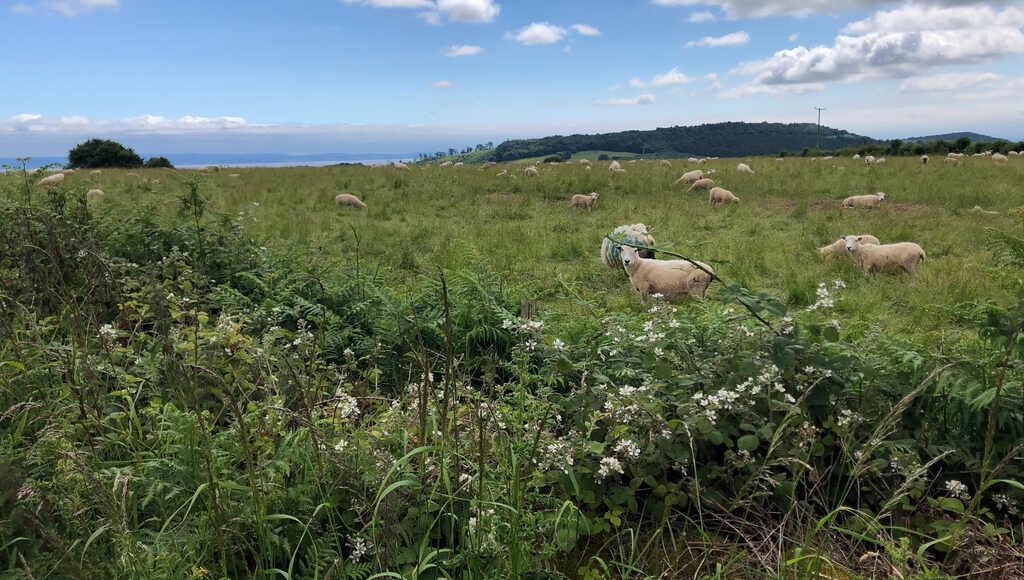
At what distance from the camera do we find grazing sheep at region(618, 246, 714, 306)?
654 centimetres

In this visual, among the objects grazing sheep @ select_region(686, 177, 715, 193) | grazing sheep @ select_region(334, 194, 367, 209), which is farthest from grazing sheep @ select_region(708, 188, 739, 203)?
grazing sheep @ select_region(334, 194, 367, 209)

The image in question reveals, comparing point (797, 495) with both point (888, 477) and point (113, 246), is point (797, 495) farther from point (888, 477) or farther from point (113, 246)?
point (113, 246)

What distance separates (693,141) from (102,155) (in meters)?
78.6

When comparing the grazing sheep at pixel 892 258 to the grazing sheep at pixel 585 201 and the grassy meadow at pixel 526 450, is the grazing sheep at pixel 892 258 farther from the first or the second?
the grazing sheep at pixel 585 201

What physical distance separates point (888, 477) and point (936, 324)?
14.0 ft

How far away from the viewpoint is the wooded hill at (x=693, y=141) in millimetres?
83375

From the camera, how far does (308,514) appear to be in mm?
2008

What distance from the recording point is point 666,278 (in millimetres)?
6609

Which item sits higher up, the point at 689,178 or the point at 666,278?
the point at 689,178

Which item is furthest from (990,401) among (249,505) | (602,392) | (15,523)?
(15,523)

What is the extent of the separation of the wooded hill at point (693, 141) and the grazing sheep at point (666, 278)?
260ft

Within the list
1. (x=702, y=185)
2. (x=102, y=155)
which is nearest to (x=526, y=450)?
(x=702, y=185)

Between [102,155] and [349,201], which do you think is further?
[102,155]

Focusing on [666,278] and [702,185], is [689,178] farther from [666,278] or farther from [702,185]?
[666,278]
